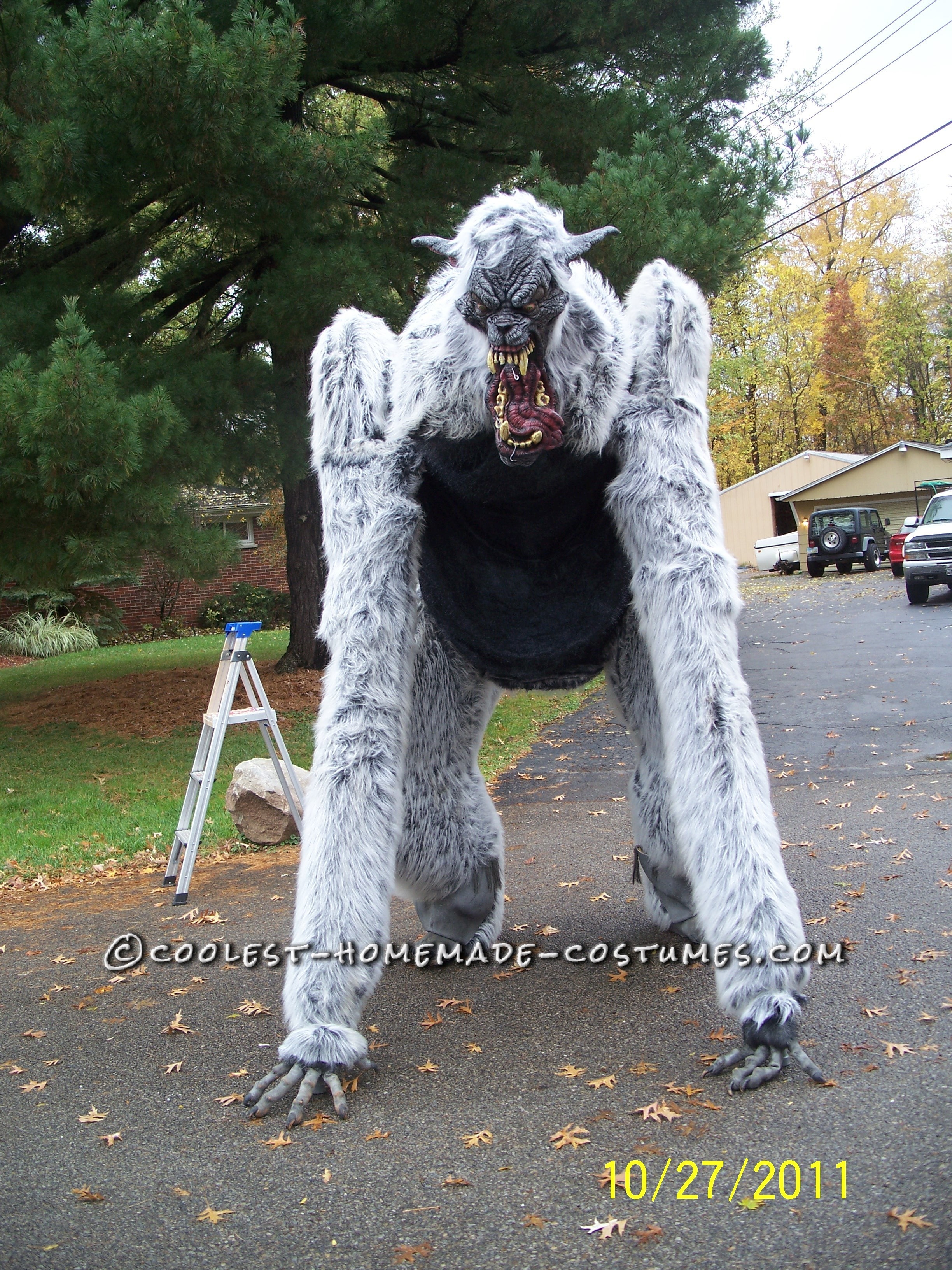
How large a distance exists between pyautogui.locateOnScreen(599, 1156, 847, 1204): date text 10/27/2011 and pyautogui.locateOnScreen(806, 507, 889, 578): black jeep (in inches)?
1082

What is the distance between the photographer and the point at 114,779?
345 inches

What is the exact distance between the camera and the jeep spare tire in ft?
92.1

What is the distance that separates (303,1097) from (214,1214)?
1.21ft

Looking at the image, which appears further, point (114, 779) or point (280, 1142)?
point (114, 779)

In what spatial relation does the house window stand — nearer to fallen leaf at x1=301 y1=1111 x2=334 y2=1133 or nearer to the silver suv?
the silver suv

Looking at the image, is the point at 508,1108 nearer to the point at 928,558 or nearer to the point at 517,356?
the point at 517,356

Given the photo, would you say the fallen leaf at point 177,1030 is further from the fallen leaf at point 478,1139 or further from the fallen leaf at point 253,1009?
the fallen leaf at point 478,1139

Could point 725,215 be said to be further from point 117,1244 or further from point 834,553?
point 834,553

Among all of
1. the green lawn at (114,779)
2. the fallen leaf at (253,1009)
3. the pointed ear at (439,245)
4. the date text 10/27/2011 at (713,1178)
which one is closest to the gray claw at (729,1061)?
the date text 10/27/2011 at (713,1178)

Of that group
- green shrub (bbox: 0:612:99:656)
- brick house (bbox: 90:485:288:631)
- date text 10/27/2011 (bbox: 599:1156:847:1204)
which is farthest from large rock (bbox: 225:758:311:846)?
brick house (bbox: 90:485:288:631)

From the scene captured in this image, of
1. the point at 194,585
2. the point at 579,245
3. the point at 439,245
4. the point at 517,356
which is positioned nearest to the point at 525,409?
the point at 517,356

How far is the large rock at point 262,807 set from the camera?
6.46 m

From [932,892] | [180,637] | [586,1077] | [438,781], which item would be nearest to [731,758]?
[586,1077]

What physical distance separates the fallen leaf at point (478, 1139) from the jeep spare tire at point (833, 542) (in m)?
27.5
